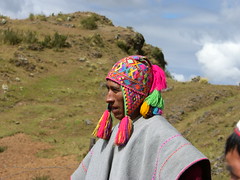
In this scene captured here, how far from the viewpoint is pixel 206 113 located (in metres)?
14.4

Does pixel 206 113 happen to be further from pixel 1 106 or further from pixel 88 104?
pixel 1 106

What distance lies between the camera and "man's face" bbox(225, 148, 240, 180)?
1.52 m

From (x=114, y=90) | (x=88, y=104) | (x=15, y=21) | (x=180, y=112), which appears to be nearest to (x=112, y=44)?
(x=15, y=21)

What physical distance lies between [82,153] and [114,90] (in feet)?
27.8

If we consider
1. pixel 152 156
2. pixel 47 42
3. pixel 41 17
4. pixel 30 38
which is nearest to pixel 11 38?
pixel 30 38

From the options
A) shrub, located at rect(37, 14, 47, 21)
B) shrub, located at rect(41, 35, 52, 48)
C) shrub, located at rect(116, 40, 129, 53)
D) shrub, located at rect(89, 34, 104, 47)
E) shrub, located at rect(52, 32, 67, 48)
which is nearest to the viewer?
shrub, located at rect(41, 35, 52, 48)

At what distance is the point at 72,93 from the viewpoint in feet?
62.9

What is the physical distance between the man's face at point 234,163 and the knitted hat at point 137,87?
1.01 m

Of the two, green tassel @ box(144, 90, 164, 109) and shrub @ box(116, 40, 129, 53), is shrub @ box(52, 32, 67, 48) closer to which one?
shrub @ box(116, 40, 129, 53)

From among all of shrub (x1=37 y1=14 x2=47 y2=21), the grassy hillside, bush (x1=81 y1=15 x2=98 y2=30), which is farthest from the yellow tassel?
shrub (x1=37 y1=14 x2=47 y2=21)

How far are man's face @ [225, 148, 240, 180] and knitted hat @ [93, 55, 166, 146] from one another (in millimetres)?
1015

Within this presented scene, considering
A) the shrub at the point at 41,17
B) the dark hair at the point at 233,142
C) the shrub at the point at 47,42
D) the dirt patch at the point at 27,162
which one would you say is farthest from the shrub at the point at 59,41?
the dark hair at the point at 233,142

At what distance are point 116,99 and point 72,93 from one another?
54.9 ft

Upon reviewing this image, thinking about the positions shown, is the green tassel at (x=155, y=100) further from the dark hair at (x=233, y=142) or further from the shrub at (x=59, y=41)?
the shrub at (x=59, y=41)
